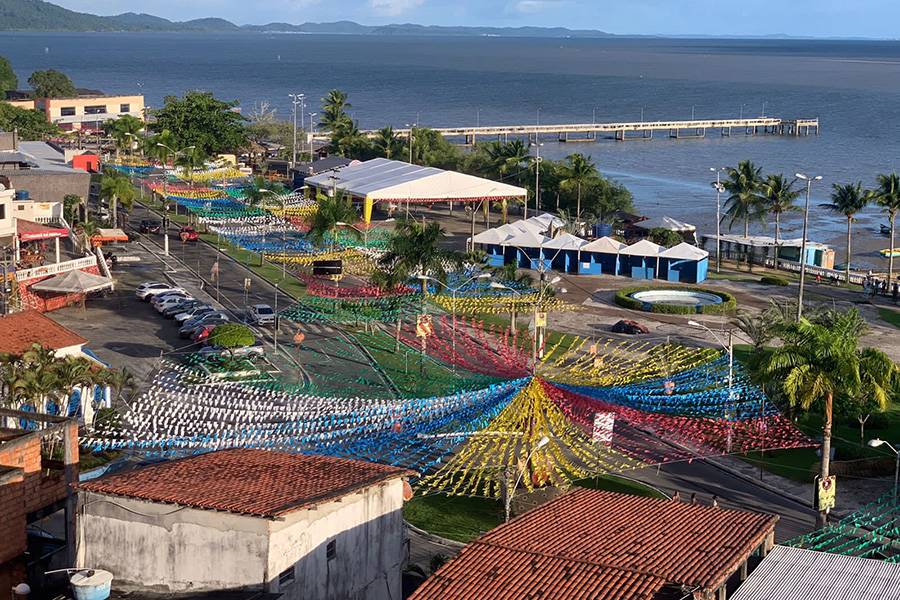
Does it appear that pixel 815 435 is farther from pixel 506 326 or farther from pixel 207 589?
pixel 207 589

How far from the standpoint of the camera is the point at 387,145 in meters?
110

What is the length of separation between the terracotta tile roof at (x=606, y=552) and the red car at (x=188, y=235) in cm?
5619

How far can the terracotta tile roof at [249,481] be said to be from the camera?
24.1 m

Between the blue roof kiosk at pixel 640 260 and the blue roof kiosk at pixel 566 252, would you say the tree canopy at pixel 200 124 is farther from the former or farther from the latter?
the blue roof kiosk at pixel 640 260

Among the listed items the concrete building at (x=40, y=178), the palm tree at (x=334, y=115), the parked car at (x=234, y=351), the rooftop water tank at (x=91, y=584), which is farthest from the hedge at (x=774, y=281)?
the rooftop water tank at (x=91, y=584)

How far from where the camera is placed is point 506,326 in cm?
5816

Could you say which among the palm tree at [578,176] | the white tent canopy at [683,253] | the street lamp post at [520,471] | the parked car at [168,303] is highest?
the palm tree at [578,176]

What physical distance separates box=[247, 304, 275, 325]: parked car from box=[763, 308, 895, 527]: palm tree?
26.5m

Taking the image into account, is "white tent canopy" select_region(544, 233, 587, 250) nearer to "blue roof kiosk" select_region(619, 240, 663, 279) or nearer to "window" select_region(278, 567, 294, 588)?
"blue roof kiosk" select_region(619, 240, 663, 279)

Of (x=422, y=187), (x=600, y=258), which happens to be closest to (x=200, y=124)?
(x=422, y=187)

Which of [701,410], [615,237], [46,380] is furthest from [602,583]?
[615,237]

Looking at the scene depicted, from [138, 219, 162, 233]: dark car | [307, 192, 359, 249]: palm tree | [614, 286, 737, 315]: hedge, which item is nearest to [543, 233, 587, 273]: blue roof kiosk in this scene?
[614, 286, 737, 315]: hedge

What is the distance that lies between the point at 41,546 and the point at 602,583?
39.9 feet

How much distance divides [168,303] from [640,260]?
28421mm
